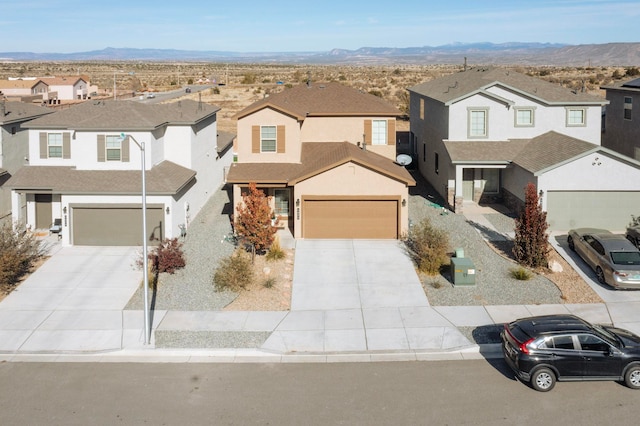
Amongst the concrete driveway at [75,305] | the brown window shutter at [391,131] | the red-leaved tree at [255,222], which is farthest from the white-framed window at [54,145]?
the brown window shutter at [391,131]

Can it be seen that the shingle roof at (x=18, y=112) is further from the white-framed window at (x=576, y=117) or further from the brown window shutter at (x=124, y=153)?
the white-framed window at (x=576, y=117)

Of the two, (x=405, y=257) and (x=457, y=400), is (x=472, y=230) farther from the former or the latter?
(x=457, y=400)

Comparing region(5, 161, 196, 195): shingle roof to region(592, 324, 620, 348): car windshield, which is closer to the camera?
region(592, 324, 620, 348): car windshield

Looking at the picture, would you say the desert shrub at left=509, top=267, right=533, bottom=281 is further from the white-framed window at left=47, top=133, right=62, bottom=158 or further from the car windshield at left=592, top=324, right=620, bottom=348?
the white-framed window at left=47, top=133, right=62, bottom=158

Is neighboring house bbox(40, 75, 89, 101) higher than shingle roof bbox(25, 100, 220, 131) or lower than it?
higher

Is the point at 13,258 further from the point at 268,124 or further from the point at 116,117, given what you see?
the point at 268,124

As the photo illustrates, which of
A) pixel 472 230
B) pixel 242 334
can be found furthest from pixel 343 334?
pixel 472 230

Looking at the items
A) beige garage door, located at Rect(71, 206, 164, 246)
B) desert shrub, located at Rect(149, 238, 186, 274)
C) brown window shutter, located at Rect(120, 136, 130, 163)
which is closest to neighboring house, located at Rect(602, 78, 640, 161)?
desert shrub, located at Rect(149, 238, 186, 274)
